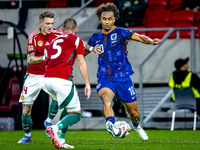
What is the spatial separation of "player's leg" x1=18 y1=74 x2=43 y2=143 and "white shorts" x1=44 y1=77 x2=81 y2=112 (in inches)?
60.1

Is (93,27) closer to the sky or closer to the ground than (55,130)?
closer to the sky

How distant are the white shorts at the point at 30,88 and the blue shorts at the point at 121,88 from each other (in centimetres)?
121

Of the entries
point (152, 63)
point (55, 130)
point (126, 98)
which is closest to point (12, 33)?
point (152, 63)

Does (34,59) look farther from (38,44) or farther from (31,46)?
(38,44)

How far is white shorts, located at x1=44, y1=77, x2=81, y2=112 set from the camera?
15.7 feet

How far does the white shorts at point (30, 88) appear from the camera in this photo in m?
6.27

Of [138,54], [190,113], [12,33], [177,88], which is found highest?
[12,33]

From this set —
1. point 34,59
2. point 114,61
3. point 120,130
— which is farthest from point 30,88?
point 120,130

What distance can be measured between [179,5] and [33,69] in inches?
316

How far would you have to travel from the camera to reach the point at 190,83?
9.21 meters

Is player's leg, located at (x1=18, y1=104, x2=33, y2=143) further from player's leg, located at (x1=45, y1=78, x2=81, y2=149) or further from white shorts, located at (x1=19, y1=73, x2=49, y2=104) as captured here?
player's leg, located at (x1=45, y1=78, x2=81, y2=149)

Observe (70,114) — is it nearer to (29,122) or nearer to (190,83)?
(29,122)

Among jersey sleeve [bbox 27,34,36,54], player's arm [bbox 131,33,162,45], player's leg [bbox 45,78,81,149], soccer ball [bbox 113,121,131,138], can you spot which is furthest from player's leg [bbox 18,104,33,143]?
player's arm [bbox 131,33,162,45]

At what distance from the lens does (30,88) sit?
6336 millimetres
